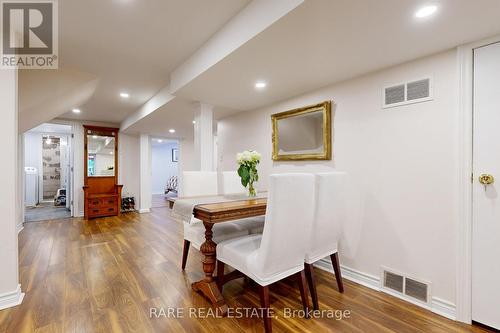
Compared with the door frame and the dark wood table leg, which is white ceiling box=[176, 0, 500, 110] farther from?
the dark wood table leg

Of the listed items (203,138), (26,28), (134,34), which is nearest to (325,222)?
(203,138)

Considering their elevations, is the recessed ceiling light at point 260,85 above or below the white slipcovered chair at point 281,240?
above

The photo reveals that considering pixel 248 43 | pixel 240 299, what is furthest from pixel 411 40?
pixel 240 299

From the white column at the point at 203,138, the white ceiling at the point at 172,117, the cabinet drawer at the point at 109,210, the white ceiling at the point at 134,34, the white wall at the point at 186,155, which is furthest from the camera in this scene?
the white wall at the point at 186,155

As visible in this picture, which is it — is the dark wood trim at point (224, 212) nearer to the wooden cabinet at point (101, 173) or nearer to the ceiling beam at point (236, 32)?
the ceiling beam at point (236, 32)

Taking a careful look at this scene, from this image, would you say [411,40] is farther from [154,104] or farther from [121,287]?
[154,104]

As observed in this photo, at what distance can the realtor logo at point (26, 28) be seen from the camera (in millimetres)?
1666

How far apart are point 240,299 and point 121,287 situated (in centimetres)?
112

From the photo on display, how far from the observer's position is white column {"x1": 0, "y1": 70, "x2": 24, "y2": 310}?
5.73 feet

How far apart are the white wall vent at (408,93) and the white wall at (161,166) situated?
29.7 ft

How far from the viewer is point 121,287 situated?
6.83 feet

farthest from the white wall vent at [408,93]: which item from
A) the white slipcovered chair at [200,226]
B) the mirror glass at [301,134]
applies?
the white slipcovered chair at [200,226]

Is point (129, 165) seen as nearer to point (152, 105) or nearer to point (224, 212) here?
point (152, 105)

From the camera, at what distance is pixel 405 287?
6.31 feet
